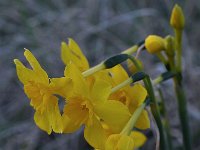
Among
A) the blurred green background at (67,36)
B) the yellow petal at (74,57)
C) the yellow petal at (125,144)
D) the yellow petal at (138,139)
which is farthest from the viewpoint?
the blurred green background at (67,36)

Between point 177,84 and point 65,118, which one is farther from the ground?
point 65,118

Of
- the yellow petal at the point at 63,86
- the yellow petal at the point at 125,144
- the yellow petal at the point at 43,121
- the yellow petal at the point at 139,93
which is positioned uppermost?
the yellow petal at the point at 63,86

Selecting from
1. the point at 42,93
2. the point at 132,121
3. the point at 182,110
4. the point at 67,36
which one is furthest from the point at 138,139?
the point at 67,36

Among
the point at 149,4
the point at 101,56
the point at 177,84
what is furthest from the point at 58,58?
the point at 177,84

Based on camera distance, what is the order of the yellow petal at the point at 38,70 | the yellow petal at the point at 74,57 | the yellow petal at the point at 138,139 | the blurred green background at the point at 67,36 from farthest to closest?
1. the blurred green background at the point at 67,36
2. the yellow petal at the point at 138,139
3. the yellow petal at the point at 74,57
4. the yellow petal at the point at 38,70

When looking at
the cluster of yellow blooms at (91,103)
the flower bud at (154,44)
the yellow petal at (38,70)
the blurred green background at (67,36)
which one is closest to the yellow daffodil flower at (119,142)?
the cluster of yellow blooms at (91,103)

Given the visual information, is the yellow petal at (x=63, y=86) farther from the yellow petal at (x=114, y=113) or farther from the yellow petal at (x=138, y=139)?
the yellow petal at (x=138, y=139)

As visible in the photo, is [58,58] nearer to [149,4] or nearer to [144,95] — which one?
[149,4]
